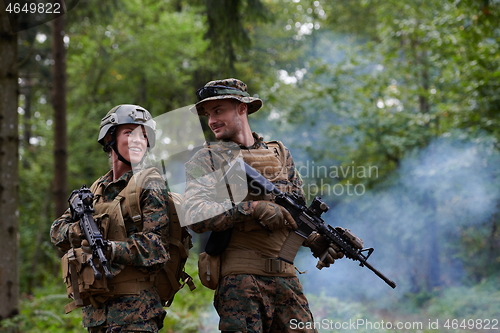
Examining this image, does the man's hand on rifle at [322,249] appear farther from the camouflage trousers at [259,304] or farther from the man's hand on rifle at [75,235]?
the man's hand on rifle at [75,235]

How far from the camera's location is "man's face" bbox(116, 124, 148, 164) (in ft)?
11.7

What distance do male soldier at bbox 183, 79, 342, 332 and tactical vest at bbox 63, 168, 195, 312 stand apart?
0.28m

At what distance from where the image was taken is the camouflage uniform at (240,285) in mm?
3215

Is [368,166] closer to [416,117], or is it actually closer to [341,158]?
[341,158]

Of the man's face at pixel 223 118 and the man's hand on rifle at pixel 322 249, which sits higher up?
the man's face at pixel 223 118

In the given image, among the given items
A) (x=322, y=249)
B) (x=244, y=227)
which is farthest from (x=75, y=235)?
(x=322, y=249)

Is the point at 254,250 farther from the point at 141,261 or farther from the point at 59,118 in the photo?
the point at 59,118

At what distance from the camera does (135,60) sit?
18.0 metres

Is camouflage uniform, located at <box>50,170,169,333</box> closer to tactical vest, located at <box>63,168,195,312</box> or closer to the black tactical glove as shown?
tactical vest, located at <box>63,168,195,312</box>

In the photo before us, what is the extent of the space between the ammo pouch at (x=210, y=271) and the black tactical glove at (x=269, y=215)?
1.46ft

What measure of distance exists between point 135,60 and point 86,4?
26.3 ft
